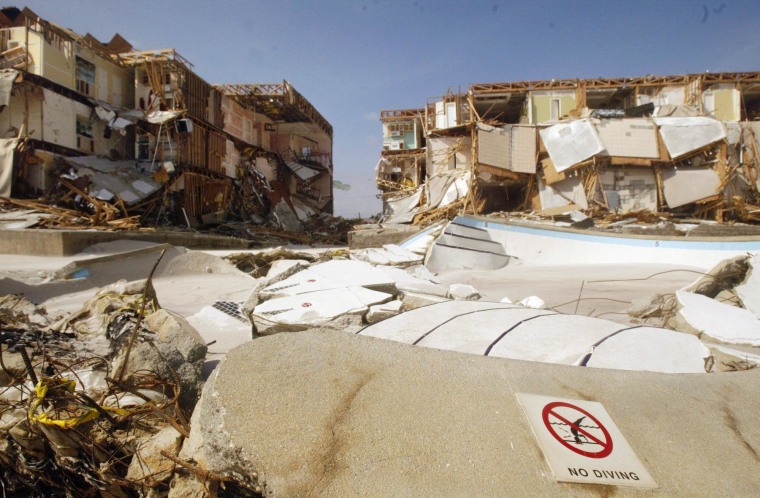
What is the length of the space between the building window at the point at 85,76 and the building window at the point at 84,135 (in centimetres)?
109

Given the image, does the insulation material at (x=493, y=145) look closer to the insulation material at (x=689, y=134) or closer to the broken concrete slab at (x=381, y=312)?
the insulation material at (x=689, y=134)

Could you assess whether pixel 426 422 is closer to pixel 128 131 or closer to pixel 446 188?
pixel 446 188

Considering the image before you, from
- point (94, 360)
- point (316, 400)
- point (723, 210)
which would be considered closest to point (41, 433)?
point (94, 360)

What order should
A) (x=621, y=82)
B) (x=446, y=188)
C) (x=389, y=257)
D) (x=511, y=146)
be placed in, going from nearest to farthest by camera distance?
1. (x=389, y=257)
2. (x=511, y=146)
3. (x=446, y=188)
4. (x=621, y=82)

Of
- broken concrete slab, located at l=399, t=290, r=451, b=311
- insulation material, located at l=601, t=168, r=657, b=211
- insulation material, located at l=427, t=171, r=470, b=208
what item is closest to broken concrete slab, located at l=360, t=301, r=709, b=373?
broken concrete slab, located at l=399, t=290, r=451, b=311

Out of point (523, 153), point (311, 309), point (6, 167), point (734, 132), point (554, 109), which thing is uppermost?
point (554, 109)

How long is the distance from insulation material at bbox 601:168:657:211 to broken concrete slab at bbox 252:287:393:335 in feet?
50.7

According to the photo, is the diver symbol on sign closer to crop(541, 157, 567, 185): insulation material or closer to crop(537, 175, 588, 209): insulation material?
crop(537, 175, 588, 209): insulation material

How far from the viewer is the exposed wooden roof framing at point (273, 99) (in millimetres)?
22156

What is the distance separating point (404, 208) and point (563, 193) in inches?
279

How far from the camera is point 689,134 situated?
1595 cm

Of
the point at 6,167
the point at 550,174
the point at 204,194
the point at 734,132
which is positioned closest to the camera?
the point at 6,167

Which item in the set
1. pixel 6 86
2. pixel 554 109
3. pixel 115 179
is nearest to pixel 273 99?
pixel 115 179

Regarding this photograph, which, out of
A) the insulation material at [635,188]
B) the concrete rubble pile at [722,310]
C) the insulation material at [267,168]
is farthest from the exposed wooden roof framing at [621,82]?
the concrete rubble pile at [722,310]
